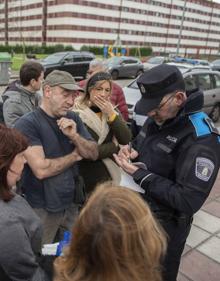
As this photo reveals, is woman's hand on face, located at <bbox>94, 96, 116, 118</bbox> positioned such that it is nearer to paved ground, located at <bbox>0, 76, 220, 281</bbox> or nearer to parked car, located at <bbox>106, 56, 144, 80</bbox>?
paved ground, located at <bbox>0, 76, 220, 281</bbox>

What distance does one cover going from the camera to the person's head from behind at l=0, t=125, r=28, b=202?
5.73ft

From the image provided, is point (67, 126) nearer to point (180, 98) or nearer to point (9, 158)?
point (9, 158)

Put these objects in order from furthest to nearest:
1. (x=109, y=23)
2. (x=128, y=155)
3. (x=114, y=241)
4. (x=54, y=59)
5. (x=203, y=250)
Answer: (x=109, y=23) < (x=54, y=59) < (x=203, y=250) < (x=128, y=155) < (x=114, y=241)

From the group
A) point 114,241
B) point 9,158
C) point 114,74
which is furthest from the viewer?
point 114,74

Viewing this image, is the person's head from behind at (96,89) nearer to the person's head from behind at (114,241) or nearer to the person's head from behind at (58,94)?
the person's head from behind at (58,94)

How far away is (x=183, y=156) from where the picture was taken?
192 cm

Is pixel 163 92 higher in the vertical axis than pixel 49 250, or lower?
higher

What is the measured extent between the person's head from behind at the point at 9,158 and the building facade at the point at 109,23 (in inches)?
1878

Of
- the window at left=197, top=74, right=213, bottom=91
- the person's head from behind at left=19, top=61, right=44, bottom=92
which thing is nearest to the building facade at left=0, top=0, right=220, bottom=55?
the window at left=197, top=74, right=213, bottom=91

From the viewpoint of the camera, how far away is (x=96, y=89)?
3.09 m

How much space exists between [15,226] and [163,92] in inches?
46.0

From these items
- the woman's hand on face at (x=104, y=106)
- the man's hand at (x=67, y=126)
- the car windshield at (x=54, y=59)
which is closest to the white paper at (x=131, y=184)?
the man's hand at (x=67, y=126)

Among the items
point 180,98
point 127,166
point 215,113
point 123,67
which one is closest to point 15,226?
point 127,166

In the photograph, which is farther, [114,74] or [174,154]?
[114,74]
